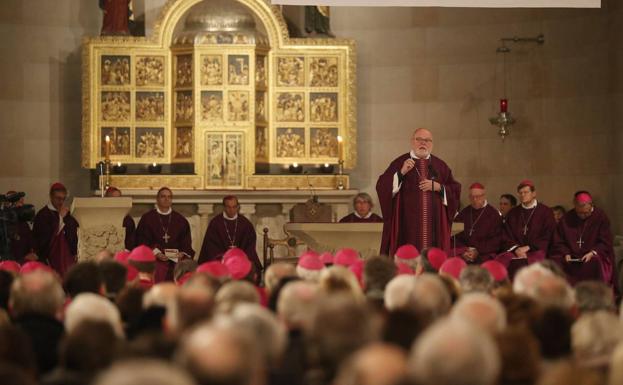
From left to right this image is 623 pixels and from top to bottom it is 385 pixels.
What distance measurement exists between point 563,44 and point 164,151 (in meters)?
6.32

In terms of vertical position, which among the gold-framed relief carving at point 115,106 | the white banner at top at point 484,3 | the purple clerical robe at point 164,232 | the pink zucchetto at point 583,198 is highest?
the white banner at top at point 484,3

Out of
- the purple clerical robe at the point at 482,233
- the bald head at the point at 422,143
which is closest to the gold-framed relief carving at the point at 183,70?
the purple clerical robe at the point at 482,233

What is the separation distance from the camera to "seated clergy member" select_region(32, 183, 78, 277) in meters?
14.3

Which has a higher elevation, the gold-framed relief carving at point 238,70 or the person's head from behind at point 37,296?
the gold-framed relief carving at point 238,70

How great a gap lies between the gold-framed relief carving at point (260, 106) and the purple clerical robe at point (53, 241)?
3.88 metres

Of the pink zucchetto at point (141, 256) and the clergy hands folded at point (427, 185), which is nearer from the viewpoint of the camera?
the pink zucchetto at point (141, 256)

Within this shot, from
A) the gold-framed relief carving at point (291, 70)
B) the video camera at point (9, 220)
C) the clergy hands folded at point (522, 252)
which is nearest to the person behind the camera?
the video camera at point (9, 220)

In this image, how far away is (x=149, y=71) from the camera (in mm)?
16875

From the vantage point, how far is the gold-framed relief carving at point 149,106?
16891 millimetres

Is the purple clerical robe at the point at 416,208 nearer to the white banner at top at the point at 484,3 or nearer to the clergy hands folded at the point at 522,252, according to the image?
the white banner at top at the point at 484,3

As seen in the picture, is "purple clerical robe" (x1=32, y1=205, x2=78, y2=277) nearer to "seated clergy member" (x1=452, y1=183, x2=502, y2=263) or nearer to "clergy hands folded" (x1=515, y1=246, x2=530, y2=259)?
"seated clergy member" (x1=452, y1=183, x2=502, y2=263)

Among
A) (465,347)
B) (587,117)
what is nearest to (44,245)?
(587,117)

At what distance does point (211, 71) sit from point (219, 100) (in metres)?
0.44

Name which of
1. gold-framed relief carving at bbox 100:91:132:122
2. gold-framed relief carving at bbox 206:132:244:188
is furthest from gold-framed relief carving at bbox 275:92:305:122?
gold-framed relief carving at bbox 100:91:132:122
